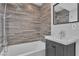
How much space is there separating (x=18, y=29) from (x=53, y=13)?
3.73 ft

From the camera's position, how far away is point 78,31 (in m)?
1.46

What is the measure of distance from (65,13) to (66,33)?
44 centimetres

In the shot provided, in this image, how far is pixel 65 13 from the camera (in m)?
1.71

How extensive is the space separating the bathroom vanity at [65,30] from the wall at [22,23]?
530 millimetres

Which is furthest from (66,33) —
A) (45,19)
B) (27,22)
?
(27,22)

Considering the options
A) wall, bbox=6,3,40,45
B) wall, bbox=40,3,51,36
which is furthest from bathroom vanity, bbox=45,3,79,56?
wall, bbox=6,3,40,45

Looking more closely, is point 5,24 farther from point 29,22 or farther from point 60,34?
point 60,34

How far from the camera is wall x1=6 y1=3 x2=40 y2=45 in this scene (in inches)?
88.7

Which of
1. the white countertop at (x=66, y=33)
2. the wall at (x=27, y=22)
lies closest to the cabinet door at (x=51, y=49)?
the white countertop at (x=66, y=33)

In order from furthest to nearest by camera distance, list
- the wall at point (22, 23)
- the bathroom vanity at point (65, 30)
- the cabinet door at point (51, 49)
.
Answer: the wall at point (22, 23)
the cabinet door at point (51, 49)
the bathroom vanity at point (65, 30)

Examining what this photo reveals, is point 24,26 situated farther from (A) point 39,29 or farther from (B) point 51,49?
(B) point 51,49

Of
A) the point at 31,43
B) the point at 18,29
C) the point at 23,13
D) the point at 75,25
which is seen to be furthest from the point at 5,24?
the point at 75,25

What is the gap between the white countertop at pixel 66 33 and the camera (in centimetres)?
147

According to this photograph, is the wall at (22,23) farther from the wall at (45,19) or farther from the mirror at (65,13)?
the mirror at (65,13)
